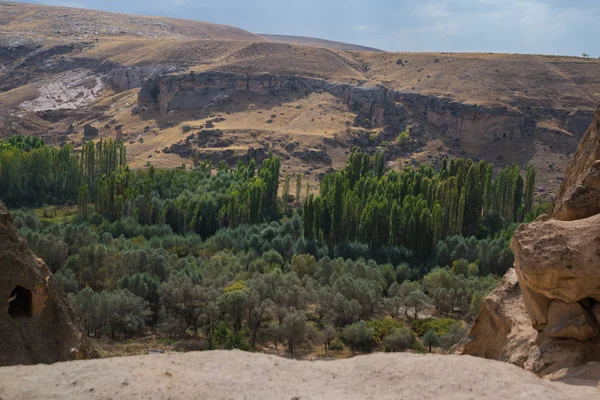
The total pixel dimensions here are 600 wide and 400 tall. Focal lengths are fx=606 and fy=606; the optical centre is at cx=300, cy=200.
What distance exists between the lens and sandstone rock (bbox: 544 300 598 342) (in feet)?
30.5

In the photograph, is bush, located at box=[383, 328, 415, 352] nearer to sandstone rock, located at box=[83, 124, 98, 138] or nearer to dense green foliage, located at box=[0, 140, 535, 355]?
dense green foliage, located at box=[0, 140, 535, 355]

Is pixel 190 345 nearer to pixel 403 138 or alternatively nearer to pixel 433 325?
pixel 433 325

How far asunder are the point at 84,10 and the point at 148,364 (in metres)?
167

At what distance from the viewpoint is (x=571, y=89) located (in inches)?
3433

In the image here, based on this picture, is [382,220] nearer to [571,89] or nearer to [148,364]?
[148,364]

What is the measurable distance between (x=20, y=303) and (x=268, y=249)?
28597mm

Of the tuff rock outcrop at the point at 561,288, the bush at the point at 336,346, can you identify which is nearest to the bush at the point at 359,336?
the bush at the point at 336,346

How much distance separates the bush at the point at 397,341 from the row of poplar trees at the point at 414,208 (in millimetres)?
16199

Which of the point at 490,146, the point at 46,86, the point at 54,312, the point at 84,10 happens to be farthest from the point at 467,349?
the point at 84,10

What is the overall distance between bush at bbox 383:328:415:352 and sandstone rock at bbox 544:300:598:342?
16.2m

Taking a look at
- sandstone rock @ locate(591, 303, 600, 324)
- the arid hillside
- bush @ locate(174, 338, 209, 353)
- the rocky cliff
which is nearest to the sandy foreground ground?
sandstone rock @ locate(591, 303, 600, 324)

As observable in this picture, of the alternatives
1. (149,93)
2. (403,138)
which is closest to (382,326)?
(403,138)

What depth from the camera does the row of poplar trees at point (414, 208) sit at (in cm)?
4194

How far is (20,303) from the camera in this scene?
1208 cm
